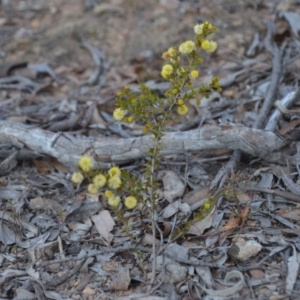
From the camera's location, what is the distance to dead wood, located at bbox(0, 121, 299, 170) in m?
2.64

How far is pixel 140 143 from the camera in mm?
2807

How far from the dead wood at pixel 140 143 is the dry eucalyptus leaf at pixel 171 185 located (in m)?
0.13

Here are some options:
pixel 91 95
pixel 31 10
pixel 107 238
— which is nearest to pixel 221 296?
pixel 107 238

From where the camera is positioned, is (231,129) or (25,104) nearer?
(231,129)

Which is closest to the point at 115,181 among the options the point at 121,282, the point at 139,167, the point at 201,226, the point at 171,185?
the point at 121,282

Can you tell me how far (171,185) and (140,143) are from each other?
281 mm

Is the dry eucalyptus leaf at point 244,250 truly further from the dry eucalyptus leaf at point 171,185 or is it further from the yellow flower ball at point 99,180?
the yellow flower ball at point 99,180

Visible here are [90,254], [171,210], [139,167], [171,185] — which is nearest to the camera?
[90,254]

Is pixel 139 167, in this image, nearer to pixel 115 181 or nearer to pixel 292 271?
pixel 115 181

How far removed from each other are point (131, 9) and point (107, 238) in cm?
271

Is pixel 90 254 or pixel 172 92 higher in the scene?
pixel 172 92

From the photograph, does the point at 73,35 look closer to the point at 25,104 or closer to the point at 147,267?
the point at 25,104

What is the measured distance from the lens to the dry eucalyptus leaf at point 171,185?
8.70 feet

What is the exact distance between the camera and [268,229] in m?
2.36
